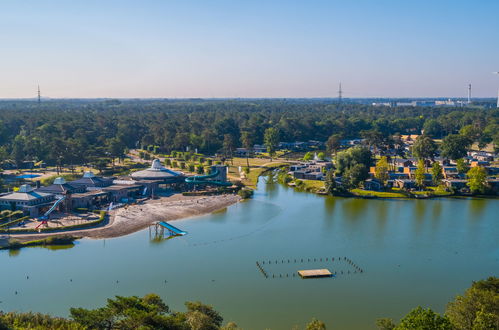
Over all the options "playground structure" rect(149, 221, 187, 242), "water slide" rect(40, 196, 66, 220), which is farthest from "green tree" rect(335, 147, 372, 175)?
"water slide" rect(40, 196, 66, 220)

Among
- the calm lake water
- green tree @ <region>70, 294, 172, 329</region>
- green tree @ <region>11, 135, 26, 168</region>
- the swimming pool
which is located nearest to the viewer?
green tree @ <region>70, 294, 172, 329</region>

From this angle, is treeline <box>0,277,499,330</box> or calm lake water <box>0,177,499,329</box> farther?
calm lake water <box>0,177,499,329</box>

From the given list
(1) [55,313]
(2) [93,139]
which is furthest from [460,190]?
(2) [93,139]

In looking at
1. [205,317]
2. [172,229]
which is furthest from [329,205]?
[205,317]

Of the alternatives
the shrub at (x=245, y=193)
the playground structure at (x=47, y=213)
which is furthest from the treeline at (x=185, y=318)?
the shrub at (x=245, y=193)

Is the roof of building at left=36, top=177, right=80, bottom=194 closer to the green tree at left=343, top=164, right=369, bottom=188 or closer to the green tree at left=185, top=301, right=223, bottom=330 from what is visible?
the green tree at left=185, top=301, right=223, bottom=330

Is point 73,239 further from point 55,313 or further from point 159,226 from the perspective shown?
point 55,313

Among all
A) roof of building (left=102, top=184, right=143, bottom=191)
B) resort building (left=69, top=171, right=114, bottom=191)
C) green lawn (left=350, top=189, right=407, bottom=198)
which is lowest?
green lawn (left=350, top=189, right=407, bottom=198)
